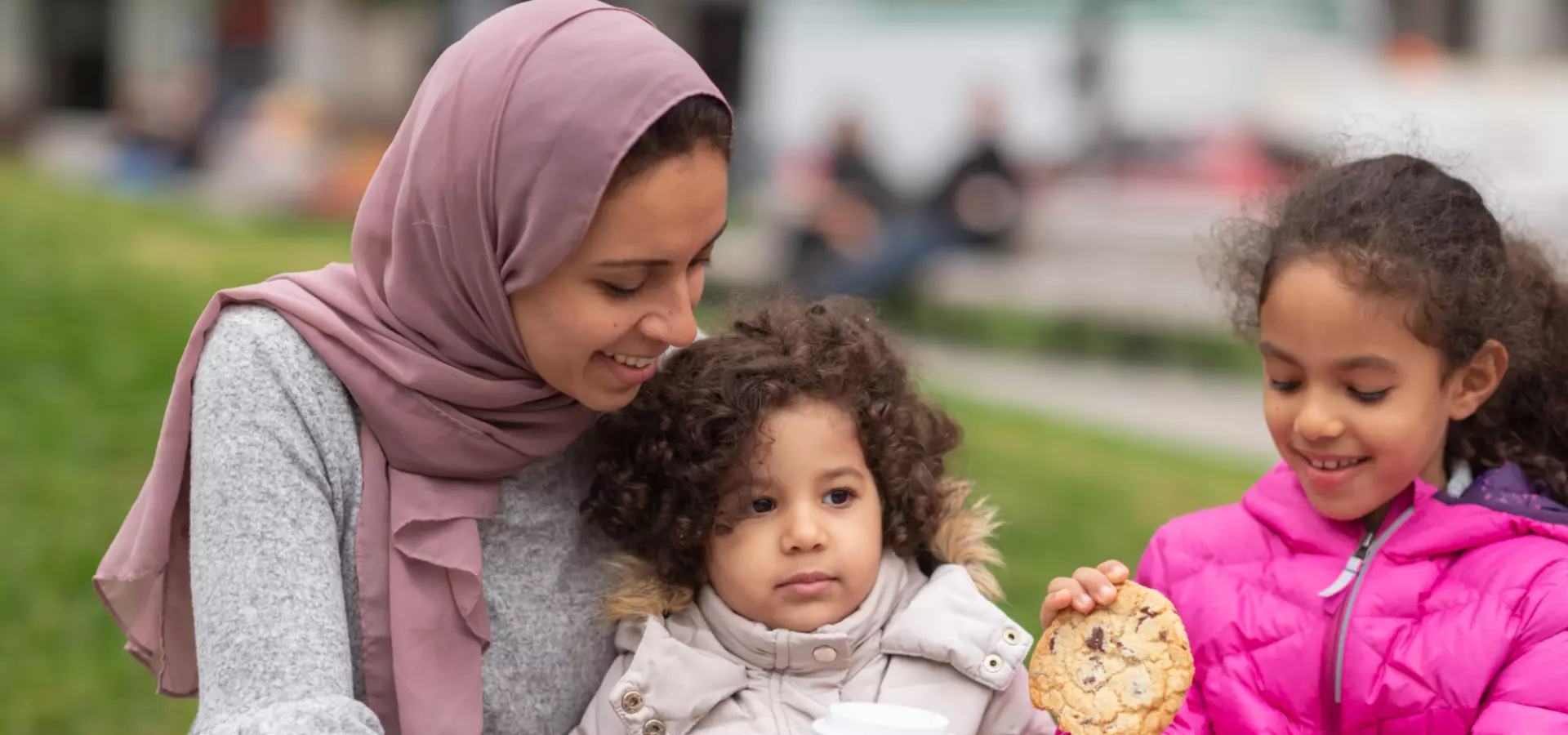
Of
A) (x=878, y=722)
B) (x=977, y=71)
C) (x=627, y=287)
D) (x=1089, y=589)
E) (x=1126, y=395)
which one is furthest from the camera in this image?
(x=977, y=71)

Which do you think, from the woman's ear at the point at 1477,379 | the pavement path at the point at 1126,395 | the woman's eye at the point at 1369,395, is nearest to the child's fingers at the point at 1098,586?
the woman's eye at the point at 1369,395

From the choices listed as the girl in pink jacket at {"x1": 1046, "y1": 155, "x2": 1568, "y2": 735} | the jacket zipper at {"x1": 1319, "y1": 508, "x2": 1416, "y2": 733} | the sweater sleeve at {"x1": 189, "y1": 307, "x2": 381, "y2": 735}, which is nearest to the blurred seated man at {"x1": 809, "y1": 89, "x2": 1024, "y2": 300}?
the girl in pink jacket at {"x1": 1046, "y1": 155, "x2": 1568, "y2": 735}

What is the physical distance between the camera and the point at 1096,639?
2.39 metres

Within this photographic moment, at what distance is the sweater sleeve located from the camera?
215 cm

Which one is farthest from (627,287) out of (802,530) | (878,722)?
(878,722)

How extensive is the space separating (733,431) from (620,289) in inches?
12.3

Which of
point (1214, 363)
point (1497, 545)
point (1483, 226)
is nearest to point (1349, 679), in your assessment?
point (1497, 545)

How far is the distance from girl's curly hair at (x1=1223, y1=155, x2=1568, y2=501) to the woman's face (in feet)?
2.95

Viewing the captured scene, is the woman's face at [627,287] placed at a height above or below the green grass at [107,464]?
above

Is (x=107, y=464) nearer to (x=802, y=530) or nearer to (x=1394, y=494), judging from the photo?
(x=802, y=530)

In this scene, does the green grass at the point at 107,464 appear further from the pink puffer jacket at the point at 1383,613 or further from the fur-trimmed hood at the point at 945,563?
the pink puffer jacket at the point at 1383,613

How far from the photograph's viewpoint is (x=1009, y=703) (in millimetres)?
2549

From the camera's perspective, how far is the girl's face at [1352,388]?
7.90 ft

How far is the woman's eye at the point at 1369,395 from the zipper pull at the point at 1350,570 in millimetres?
248
